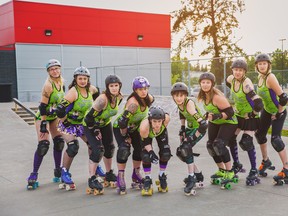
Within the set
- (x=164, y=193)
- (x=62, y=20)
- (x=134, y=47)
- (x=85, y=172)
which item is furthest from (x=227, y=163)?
(x=134, y=47)

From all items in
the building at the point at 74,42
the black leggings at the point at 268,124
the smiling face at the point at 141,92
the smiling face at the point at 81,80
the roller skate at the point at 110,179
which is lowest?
the roller skate at the point at 110,179

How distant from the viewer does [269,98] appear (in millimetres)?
5613

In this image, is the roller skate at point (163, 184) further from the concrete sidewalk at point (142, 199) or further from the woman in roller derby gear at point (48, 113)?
the woman in roller derby gear at point (48, 113)

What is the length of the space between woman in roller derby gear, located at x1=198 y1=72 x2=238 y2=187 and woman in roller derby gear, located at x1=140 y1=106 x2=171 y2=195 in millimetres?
689

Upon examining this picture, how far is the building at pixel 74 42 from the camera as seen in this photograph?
21375 millimetres

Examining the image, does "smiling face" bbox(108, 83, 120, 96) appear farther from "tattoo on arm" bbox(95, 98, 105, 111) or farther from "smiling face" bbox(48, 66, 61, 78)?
"smiling face" bbox(48, 66, 61, 78)

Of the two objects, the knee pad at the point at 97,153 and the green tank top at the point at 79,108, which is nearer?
the knee pad at the point at 97,153

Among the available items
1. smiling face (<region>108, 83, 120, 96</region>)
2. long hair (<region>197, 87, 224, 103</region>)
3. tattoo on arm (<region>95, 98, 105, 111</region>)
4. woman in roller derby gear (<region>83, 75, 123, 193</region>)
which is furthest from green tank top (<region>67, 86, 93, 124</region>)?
long hair (<region>197, 87, 224, 103</region>)

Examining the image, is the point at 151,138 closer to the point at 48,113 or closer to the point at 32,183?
the point at 48,113

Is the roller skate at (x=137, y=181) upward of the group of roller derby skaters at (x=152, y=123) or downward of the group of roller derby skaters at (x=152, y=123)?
downward

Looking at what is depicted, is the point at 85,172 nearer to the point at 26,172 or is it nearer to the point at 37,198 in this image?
the point at 26,172

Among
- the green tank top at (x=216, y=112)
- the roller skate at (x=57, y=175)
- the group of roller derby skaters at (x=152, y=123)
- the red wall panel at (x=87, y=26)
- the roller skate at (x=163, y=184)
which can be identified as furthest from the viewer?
the red wall panel at (x=87, y=26)

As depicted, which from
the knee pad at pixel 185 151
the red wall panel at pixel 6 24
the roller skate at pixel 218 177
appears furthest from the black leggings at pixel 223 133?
the red wall panel at pixel 6 24

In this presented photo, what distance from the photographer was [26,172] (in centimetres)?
693
